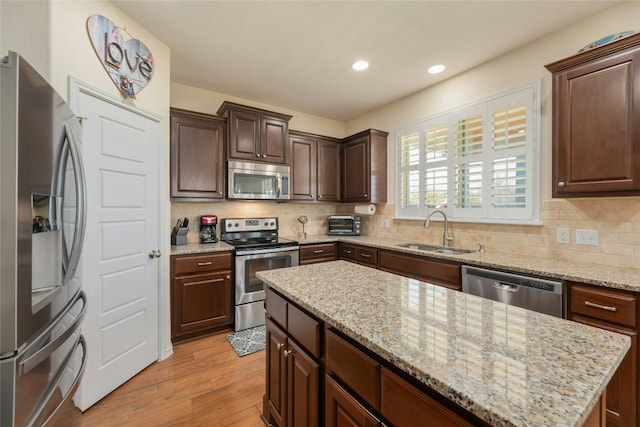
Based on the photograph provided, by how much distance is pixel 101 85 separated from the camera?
6.11 feet

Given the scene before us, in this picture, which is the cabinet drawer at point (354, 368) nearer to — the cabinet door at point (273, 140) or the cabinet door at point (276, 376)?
the cabinet door at point (276, 376)

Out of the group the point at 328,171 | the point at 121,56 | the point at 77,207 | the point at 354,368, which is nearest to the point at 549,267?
the point at 354,368

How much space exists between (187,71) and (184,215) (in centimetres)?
162

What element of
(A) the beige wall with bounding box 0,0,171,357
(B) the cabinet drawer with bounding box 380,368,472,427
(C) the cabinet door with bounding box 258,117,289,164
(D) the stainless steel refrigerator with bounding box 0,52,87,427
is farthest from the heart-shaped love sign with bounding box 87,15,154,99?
(B) the cabinet drawer with bounding box 380,368,472,427

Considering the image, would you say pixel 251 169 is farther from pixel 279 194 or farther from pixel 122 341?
pixel 122 341

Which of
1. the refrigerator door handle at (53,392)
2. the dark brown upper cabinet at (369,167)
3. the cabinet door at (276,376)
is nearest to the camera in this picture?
the refrigerator door handle at (53,392)

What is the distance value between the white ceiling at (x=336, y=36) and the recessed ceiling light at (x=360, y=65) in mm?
62

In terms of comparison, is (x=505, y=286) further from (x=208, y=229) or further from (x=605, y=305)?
(x=208, y=229)

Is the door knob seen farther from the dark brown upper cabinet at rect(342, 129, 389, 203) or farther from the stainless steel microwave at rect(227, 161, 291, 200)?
the dark brown upper cabinet at rect(342, 129, 389, 203)

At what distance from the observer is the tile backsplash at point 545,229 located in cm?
193

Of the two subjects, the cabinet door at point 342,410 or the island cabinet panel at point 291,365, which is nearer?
the cabinet door at point 342,410

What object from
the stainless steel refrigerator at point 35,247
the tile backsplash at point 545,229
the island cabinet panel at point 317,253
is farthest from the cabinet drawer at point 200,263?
the stainless steel refrigerator at point 35,247

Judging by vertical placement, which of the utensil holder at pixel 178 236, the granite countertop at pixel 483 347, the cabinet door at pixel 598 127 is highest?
the cabinet door at pixel 598 127

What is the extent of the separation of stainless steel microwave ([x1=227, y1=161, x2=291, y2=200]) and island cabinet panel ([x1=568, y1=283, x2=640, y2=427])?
118 inches
